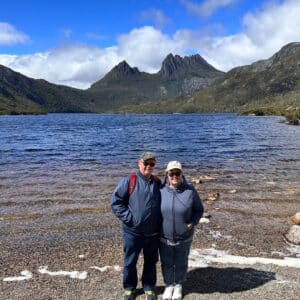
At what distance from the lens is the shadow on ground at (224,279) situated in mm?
10641

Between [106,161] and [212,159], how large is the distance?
407 inches

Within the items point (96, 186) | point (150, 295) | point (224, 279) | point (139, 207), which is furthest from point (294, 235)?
point (96, 186)

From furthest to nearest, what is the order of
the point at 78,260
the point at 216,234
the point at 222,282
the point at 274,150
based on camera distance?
the point at 274,150
the point at 216,234
the point at 78,260
the point at 222,282

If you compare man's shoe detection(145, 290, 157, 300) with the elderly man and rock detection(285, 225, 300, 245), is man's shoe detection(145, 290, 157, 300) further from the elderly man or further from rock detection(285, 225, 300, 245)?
rock detection(285, 225, 300, 245)

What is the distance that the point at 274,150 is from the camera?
48.1 metres

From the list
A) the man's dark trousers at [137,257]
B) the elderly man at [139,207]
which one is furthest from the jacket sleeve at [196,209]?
the man's dark trousers at [137,257]

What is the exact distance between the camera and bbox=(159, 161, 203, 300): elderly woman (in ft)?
31.6

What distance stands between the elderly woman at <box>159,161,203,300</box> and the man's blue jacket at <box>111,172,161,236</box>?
0.90 ft

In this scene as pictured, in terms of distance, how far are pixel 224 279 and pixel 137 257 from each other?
2.77m

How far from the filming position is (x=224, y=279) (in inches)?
445

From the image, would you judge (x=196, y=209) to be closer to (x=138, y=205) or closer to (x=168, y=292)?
(x=138, y=205)

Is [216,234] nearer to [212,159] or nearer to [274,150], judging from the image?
[212,159]

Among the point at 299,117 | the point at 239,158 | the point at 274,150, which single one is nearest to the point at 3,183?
the point at 239,158

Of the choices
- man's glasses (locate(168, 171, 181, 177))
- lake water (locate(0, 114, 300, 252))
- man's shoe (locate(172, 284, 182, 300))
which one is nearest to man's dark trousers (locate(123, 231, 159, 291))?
man's shoe (locate(172, 284, 182, 300))
